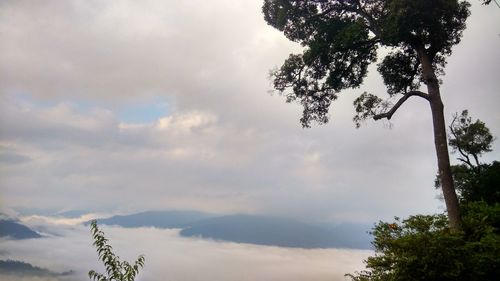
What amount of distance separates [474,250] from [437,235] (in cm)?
149

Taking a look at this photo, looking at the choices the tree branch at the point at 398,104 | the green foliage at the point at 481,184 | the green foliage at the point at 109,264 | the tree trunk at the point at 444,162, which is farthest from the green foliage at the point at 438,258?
the green foliage at the point at 481,184

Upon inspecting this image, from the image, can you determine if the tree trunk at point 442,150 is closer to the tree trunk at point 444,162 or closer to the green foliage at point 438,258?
the tree trunk at point 444,162

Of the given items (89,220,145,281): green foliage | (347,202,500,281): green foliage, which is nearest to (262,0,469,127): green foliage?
(347,202,500,281): green foliage

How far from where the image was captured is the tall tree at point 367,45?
1316 cm

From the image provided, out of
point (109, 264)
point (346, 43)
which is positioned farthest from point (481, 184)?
point (109, 264)

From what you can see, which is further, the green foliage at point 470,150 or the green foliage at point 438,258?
the green foliage at point 470,150

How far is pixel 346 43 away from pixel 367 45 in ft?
6.64

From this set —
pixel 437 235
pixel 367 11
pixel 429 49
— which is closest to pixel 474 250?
pixel 437 235

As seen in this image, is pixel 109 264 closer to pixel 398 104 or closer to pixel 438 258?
pixel 438 258

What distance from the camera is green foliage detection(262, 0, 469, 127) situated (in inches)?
567

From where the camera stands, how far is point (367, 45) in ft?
53.2

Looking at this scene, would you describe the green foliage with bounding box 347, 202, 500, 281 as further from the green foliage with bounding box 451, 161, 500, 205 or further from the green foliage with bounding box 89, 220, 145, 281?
the green foliage with bounding box 451, 161, 500, 205

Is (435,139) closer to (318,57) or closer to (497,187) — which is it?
(318,57)

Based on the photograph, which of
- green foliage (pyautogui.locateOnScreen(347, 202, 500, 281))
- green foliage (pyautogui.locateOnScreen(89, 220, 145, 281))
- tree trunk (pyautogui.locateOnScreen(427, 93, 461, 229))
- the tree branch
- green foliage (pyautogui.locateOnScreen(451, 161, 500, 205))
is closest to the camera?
green foliage (pyautogui.locateOnScreen(89, 220, 145, 281))
